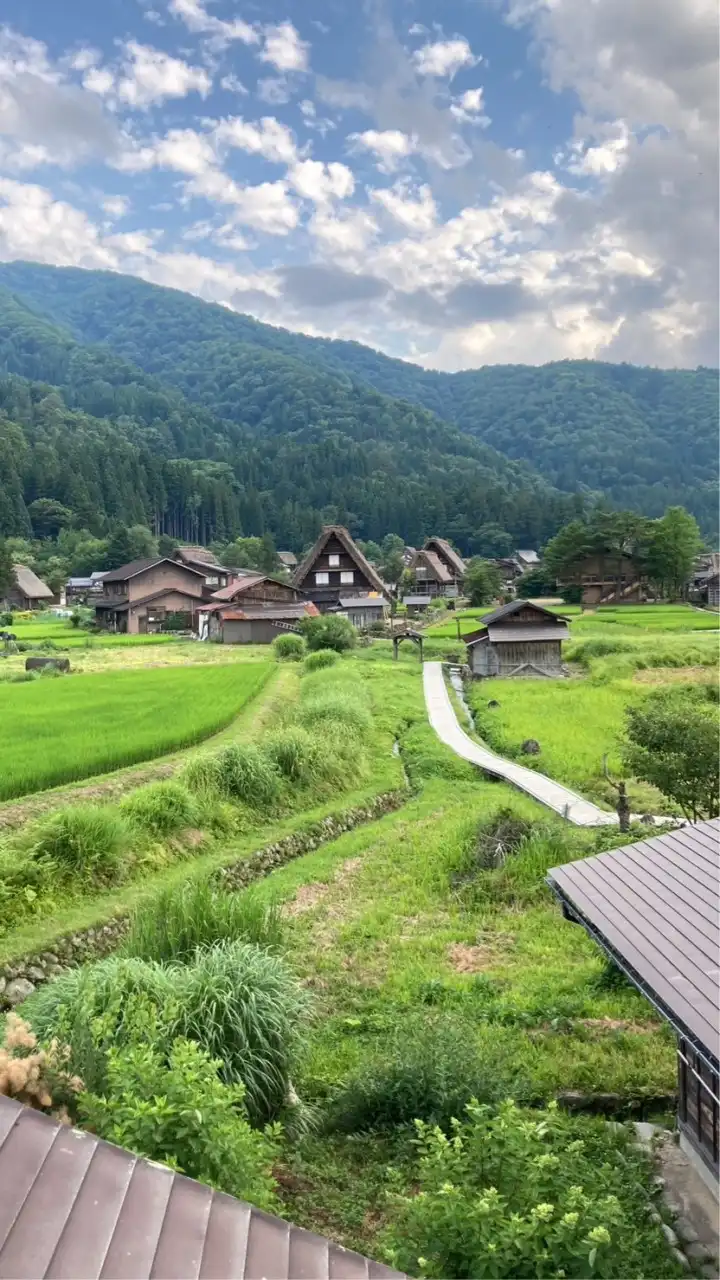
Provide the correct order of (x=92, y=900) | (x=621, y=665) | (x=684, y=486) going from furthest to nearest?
(x=684, y=486) < (x=621, y=665) < (x=92, y=900)

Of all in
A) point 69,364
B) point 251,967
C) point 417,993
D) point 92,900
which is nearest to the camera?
point 251,967

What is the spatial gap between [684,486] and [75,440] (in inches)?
4728

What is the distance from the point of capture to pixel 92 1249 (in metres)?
2.32

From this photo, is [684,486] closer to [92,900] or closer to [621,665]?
[621,665]

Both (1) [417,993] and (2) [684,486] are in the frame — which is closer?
(1) [417,993]

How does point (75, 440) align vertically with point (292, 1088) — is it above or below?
above

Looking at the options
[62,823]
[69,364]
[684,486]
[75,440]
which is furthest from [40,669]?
[69,364]

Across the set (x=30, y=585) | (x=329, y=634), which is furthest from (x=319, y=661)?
(x=30, y=585)

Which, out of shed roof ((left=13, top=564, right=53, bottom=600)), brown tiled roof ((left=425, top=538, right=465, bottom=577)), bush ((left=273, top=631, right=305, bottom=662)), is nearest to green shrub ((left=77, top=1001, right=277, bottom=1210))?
bush ((left=273, top=631, right=305, bottom=662))

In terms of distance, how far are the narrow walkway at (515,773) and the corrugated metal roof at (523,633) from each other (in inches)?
258

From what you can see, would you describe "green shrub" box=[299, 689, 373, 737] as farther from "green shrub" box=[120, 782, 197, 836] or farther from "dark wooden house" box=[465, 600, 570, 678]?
"dark wooden house" box=[465, 600, 570, 678]

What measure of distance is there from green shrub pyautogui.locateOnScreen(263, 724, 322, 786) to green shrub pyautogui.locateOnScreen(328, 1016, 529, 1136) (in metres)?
9.47

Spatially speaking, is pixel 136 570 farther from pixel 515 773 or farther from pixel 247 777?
pixel 247 777

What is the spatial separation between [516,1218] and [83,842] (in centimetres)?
804
